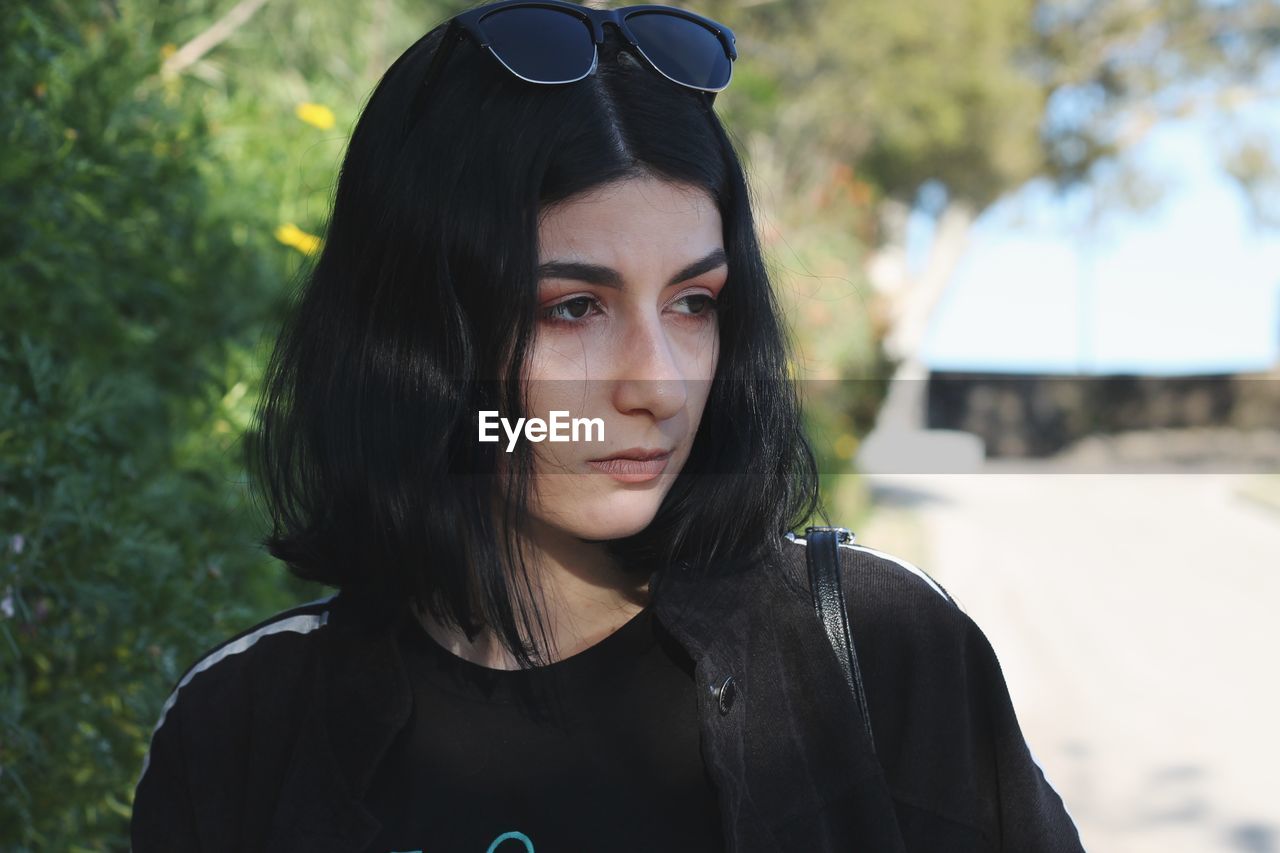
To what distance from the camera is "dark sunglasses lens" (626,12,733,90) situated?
65.4 inches

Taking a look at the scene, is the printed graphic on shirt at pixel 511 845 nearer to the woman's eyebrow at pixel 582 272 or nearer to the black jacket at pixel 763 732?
the black jacket at pixel 763 732

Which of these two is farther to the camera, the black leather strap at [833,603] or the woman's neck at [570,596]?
the woman's neck at [570,596]

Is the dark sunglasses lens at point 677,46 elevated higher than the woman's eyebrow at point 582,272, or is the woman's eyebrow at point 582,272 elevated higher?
the dark sunglasses lens at point 677,46

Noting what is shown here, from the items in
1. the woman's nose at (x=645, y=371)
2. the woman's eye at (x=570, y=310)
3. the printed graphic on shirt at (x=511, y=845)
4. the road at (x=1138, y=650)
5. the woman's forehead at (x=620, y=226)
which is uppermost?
the woman's forehead at (x=620, y=226)

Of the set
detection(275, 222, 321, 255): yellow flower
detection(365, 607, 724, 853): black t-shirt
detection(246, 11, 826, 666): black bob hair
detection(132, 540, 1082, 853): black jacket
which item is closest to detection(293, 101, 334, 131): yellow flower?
detection(275, 222, 321, 255): yellow flower

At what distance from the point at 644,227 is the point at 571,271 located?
100mm

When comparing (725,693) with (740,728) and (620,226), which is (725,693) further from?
(620,226)

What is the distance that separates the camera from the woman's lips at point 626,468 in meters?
1.57

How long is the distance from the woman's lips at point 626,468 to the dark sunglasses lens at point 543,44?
460mm

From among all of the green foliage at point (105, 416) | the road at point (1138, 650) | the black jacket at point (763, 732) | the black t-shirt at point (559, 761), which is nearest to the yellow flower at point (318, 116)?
the green foliage at point (105, 416)

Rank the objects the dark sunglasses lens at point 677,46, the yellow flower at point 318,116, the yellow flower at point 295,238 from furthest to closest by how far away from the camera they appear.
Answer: the yellow flower at point 318,116 < the yellow flower at point 295,238 < the dark sunglasses lens at point 677,46

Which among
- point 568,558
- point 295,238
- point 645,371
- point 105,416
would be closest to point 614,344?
point 645,371

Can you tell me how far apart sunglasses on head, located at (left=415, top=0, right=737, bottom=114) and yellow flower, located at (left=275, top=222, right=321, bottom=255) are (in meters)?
1.64

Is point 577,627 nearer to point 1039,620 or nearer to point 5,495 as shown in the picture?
point 5,495
